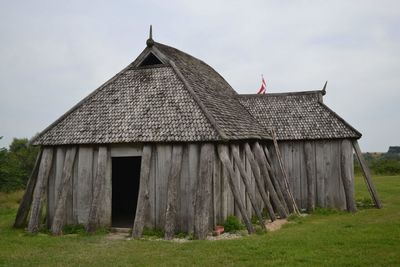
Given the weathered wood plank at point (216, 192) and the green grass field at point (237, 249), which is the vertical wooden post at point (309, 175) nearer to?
the green grass field at point (237, 249)

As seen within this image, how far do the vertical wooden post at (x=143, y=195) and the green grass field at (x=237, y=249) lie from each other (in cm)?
74

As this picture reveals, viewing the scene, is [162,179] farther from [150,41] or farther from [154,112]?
[150,41]

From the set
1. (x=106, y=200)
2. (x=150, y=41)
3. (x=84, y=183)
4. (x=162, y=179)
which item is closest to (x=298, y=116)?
(x=150, y=41)

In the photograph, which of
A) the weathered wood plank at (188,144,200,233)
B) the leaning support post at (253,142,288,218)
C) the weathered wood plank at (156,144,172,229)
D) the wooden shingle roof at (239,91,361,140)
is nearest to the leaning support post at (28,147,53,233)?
the weathered wood plank at (156,144,172,229)

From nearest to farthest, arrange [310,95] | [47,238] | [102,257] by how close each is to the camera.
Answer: [102,257] < [47,238] < [310,95]

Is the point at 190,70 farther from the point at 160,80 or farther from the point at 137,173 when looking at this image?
the point at 137,173

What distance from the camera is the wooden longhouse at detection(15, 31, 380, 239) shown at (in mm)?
13156

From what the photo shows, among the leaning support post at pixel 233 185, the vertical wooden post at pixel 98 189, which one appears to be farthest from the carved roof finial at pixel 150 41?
the leaning support post at pixel 233 185

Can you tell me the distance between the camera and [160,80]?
15.9m

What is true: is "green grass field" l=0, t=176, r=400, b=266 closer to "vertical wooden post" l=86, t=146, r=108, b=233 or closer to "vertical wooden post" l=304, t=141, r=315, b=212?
"vertical wooden post" l=86, t=146, r=108, b=233

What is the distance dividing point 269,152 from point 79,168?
8501 mm

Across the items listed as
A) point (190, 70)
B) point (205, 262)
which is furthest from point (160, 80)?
point (205, 262)

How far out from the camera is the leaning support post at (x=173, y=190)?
1274cm

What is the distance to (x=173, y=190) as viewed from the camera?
42.7 feet
